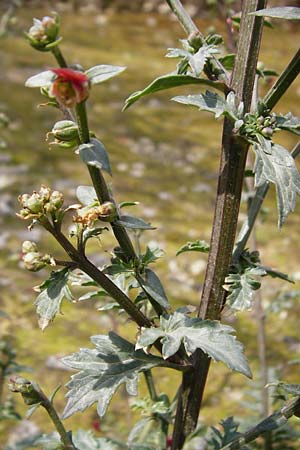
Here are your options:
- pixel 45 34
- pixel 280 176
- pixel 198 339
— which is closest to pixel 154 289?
pixel 198 339

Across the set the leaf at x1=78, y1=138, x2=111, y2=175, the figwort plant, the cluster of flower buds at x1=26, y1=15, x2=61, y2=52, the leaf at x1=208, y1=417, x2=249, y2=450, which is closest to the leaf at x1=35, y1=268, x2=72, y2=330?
the figwort plant

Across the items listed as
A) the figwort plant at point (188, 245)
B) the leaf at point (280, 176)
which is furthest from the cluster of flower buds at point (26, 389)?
the leaf at point (280, 176)

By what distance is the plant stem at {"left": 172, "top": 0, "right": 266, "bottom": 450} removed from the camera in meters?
0.72

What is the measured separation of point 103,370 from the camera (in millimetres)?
747

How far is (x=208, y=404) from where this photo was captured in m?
1.79

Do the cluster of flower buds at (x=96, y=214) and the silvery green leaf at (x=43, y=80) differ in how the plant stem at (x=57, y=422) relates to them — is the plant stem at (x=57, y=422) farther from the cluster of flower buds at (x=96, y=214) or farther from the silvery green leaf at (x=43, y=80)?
the silvery green leaf at (x=43, y=80)

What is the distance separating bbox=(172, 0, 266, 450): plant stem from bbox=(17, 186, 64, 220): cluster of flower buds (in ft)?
0.62

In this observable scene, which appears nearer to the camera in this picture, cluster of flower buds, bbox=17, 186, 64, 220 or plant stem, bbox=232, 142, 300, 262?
cluster of flower buds, bbox=17, 186, 64, 220

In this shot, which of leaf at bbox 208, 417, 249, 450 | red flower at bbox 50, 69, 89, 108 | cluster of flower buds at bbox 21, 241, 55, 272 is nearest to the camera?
red flower at bbox 50, 69, 89, 108

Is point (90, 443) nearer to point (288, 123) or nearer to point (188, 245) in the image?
point (188, 245)

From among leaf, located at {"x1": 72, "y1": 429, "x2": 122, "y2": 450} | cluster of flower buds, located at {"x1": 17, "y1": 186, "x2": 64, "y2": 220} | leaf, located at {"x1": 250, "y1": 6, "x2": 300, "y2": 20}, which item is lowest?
leaf, located at {"x1": 72, "y1": 429, "x2": 122, "y2": 450}

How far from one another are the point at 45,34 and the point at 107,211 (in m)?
0.17

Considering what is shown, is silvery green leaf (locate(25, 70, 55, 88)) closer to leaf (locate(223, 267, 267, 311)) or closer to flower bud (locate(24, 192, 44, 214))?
flower bud (locate(24, 192, 44, 214))

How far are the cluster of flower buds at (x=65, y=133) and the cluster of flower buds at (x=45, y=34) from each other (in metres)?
A: 0.08
